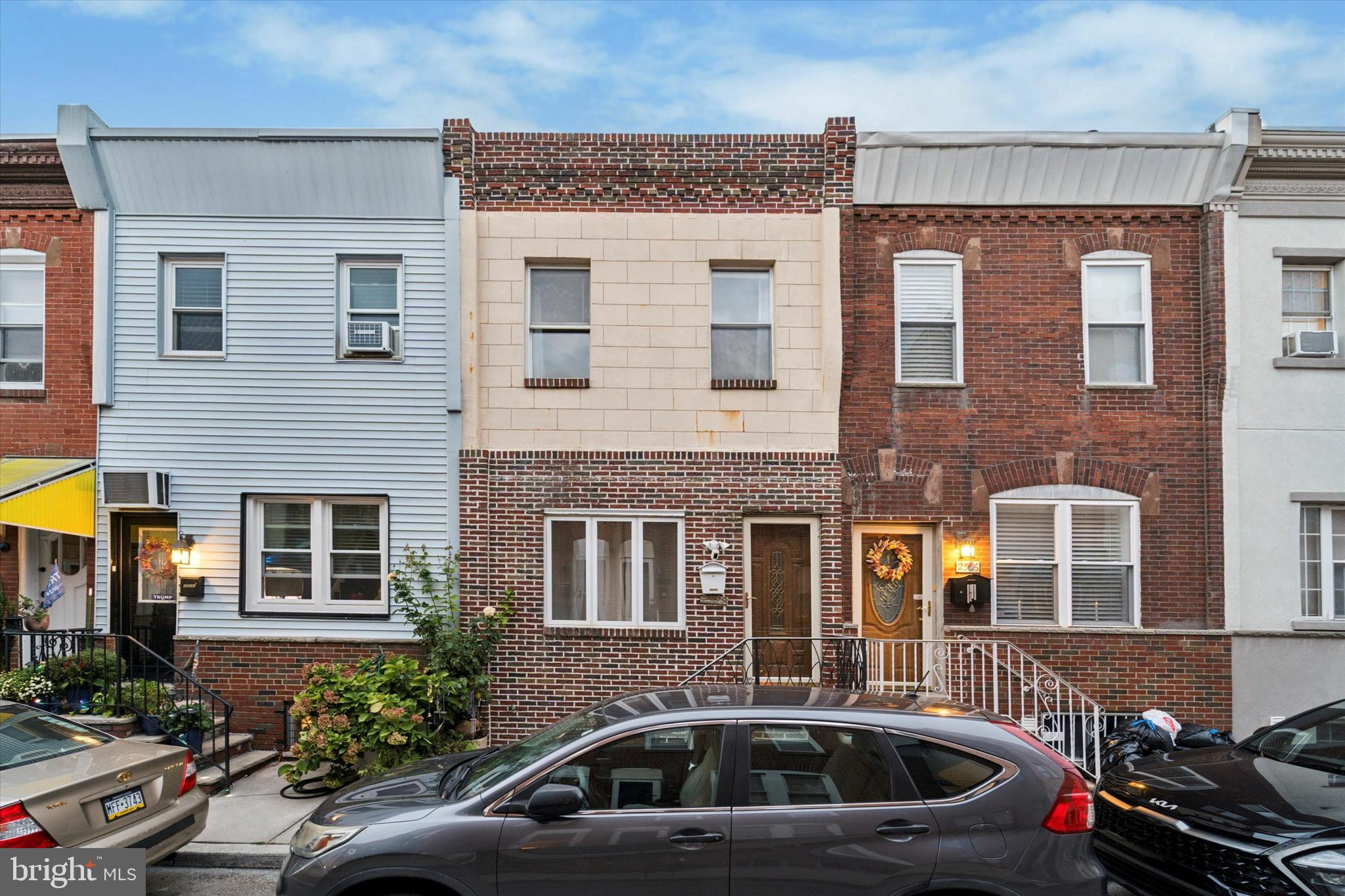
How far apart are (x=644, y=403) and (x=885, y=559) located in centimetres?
365

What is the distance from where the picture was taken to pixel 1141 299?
1034 centimetres

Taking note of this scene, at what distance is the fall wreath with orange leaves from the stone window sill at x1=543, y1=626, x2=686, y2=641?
2.61 metres

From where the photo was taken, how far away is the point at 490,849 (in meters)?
4.29

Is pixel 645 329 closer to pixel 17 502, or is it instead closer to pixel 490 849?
pixel 490 849

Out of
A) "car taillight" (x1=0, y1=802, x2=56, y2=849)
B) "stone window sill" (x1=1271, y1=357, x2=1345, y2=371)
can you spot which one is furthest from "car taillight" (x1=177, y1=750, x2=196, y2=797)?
"stone window sill" (x1=1271, y1=357, x2=1345, y2=371)

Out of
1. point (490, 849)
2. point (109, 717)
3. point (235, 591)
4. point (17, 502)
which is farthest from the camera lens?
point (235, 591)

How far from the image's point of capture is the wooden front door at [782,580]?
32.9 feet

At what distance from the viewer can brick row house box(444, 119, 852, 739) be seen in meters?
9.85

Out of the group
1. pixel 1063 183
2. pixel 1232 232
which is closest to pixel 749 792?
pixel 1063 183

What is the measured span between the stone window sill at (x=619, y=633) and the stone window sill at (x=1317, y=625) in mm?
7349

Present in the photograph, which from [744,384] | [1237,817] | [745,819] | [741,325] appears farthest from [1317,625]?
[745,819]

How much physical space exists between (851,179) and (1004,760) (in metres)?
7.58

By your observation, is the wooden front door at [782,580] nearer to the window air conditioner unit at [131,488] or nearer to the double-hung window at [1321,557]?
the double-hung window at [1321,557]

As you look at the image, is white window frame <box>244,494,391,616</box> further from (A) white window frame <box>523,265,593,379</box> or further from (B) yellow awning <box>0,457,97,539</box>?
(A) white window frame <box>523,265,593,379</box>
